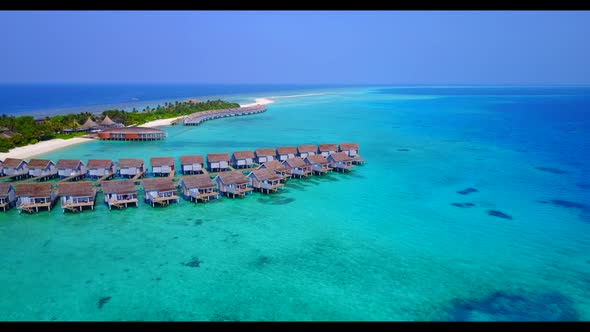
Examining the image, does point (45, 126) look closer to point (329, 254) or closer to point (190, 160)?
point (190, 160)

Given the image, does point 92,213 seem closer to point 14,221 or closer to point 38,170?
point 14,221

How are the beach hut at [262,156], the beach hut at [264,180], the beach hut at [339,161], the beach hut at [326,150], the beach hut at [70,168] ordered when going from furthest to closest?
the beach hut at [326,150], the beach hut at [262,156], the beach hut at [339,161], the beach hut at [70,168], the beach hut at [264,180]

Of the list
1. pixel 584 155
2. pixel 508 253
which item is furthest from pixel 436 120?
pixel 508 253

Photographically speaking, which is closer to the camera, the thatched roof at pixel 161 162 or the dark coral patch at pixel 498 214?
the dark coral patch at pixel 498 214

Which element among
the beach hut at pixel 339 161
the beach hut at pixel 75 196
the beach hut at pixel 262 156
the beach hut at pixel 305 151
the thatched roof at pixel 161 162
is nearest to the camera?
the beach hut at pixel 75 196

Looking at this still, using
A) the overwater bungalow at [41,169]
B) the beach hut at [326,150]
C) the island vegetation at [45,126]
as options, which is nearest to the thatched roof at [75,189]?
the overwater bungalow at [41,169]

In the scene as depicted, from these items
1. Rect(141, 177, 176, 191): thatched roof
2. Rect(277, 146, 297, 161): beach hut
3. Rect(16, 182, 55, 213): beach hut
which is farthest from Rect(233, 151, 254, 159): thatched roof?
Rect(16, 182, 55, 213): beach hut

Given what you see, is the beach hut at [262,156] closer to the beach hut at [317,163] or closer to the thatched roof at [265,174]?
the beach hut at [317,163]
